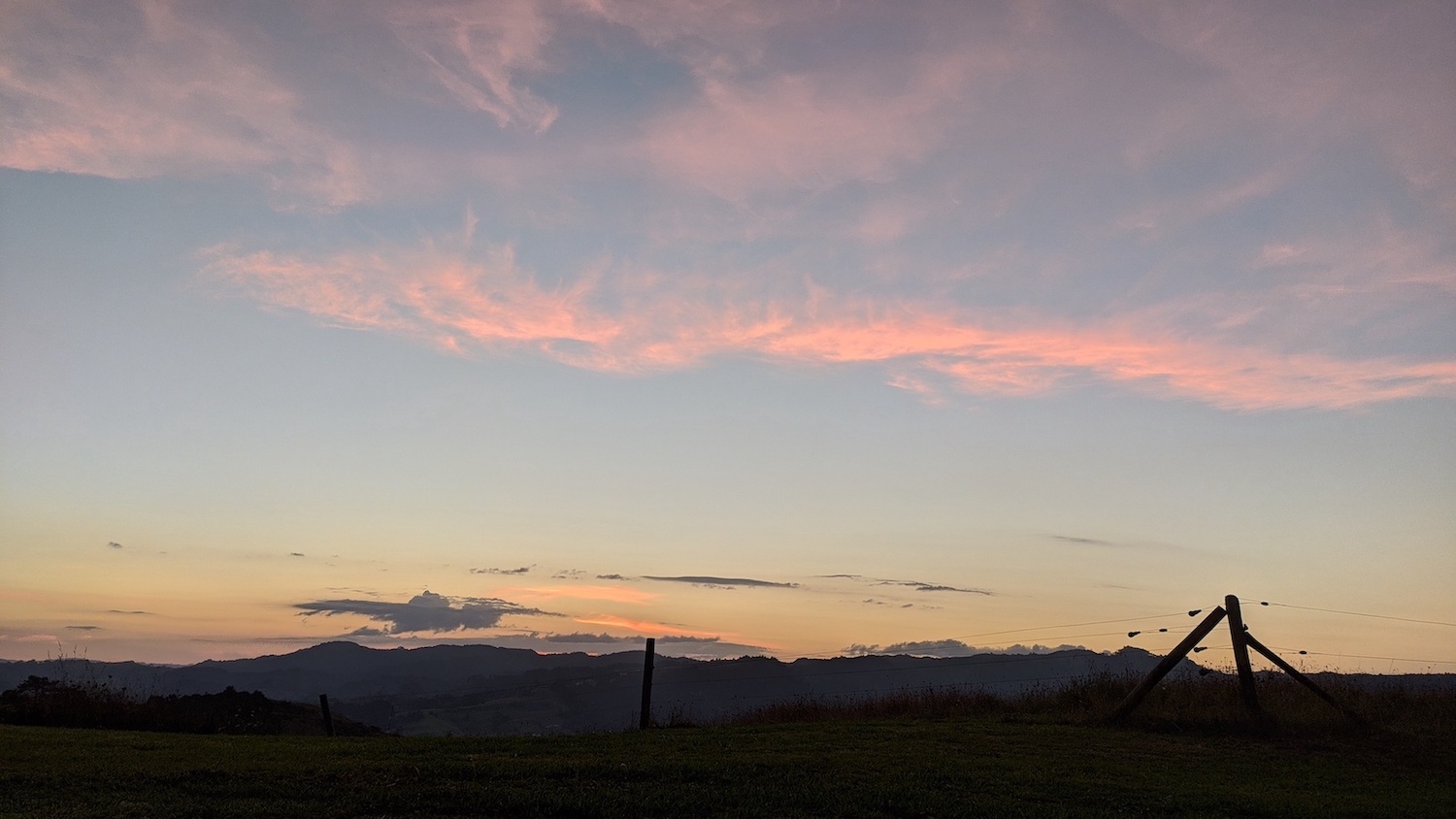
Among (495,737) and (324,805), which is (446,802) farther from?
(495,737)

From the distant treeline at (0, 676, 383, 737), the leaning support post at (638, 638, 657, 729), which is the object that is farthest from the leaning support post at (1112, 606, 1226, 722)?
the distant treeline at (0, 676, 383, 737)

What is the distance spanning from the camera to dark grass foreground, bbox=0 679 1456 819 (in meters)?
12.1

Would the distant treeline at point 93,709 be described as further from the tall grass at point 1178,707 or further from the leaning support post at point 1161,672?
the leaning support post at point 1161,672

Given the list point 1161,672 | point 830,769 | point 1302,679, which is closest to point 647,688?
point 830,769

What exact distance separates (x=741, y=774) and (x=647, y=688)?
9.68 m

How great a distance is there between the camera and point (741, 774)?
14.3m

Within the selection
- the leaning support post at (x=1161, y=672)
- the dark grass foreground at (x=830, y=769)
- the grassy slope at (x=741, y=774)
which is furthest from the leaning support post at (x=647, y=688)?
the leaning support post at (x=1161, y=672)

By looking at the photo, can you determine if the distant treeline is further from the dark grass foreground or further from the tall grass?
the tall grass

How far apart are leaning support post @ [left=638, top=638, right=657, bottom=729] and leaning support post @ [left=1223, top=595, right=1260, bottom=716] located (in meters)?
14.0

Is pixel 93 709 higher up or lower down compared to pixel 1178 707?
lower down

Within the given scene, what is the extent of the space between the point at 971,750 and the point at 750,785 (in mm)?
6460

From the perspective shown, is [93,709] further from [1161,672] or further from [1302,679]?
[1302,679]

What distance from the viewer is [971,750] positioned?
1797 cm

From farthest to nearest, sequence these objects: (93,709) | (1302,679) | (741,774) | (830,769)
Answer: (93,709), (1302,679), (830,769), (741,774)
